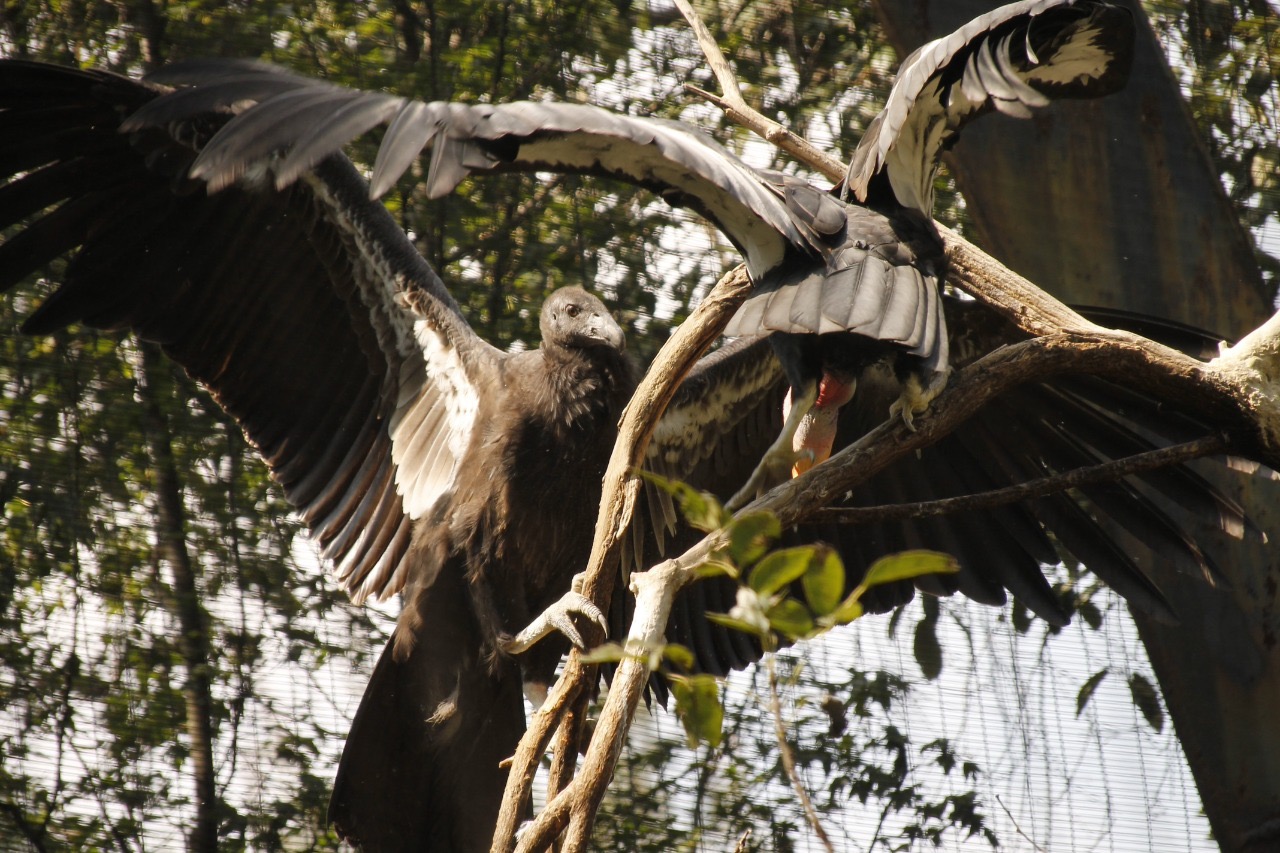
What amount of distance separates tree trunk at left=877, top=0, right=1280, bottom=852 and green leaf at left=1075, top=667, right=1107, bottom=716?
47 centimetres

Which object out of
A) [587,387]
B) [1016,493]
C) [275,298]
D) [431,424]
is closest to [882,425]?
[1016,493]

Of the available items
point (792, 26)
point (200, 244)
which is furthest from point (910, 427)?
point (792, 26)

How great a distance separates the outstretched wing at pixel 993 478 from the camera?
2.83m

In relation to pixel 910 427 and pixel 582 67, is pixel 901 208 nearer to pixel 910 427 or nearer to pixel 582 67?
pixel 910 427

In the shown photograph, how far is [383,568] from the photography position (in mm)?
3229

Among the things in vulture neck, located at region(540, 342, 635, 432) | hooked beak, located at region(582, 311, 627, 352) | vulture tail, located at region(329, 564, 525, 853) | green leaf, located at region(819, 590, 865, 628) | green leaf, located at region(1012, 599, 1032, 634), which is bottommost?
green leaf, located at region(819, 590, 865, 628)

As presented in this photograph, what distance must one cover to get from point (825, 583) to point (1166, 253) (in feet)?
9.99

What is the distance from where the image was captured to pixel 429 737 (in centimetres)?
301

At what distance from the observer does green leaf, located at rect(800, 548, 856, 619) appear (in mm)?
1090

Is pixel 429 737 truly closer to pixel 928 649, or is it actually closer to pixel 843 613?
pixel 928 649

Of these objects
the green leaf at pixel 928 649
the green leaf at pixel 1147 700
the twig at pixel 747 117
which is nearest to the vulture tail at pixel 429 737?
the twig at pixel 747 117

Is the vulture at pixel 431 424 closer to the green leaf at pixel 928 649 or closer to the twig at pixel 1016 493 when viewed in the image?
the twig at pixel 1016 493

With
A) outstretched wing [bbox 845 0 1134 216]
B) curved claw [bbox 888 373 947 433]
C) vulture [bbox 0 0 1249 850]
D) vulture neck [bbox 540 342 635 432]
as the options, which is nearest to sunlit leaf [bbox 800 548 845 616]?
curved claw [bbox 888 373 947 433]

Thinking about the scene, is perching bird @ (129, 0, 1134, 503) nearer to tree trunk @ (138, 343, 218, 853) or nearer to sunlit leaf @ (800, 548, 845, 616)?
sunlit leaf @ (800, 548, 845, 616)
